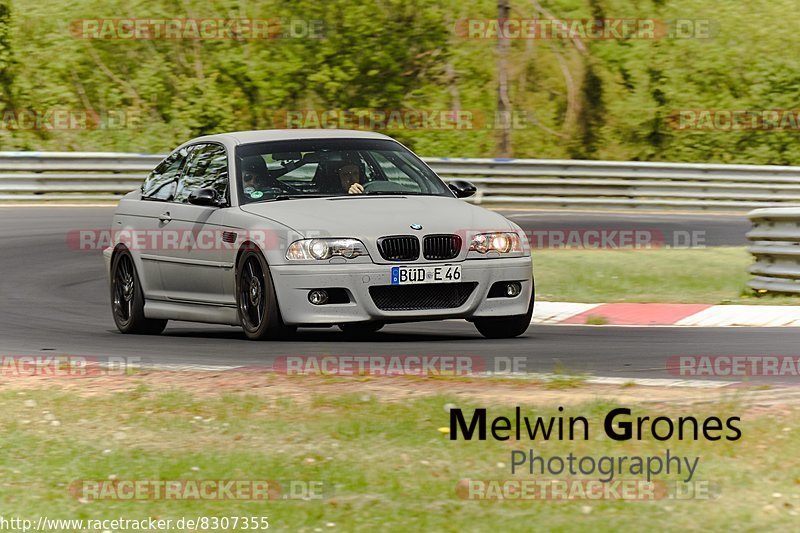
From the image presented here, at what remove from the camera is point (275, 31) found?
110 feet

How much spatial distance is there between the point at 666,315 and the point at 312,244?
13.1ft

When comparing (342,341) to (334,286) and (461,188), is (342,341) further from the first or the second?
(461,188)

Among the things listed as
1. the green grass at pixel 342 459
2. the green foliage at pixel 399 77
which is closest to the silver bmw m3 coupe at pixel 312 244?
the green grass at pixel 342 459

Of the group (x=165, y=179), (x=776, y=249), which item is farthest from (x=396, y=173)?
(x=776, y=249)

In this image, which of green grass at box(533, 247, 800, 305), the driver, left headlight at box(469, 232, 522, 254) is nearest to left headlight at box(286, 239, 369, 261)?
left headlight at box(469, 232, 522, 254)

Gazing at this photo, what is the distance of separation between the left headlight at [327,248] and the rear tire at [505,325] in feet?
3.96

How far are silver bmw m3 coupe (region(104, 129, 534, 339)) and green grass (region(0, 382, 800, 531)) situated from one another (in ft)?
7.27

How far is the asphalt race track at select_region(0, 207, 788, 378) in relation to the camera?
986 centimetres

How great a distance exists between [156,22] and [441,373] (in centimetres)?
2579

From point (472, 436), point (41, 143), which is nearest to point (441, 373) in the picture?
point (472, 436)

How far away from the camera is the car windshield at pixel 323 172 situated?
36.8 feet

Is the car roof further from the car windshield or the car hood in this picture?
the car hood

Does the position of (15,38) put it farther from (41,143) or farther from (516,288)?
(516,288)

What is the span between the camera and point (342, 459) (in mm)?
6680
